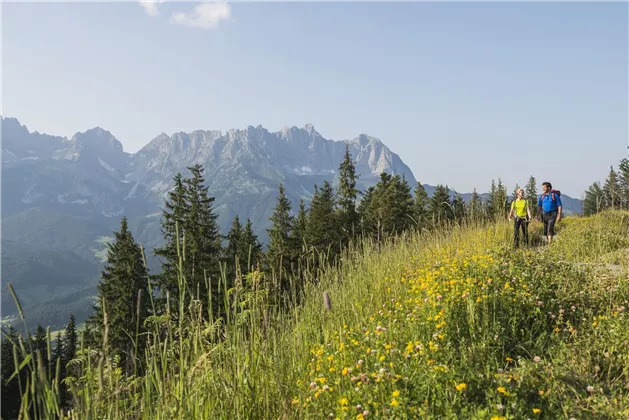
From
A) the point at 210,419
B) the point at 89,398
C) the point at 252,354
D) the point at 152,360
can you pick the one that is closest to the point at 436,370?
the point at 252,354

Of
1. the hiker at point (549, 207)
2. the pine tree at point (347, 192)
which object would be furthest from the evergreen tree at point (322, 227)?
the hiker at point (549, 207)

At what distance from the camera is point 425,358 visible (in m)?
3.25

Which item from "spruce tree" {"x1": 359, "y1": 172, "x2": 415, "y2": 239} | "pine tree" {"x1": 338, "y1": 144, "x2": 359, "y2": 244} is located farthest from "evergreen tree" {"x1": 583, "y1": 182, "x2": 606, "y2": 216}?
"pine tree" {"x1": 338, "y1": 144, "x2": 359, "y2": 244}

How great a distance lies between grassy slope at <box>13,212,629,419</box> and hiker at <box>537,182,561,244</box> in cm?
709

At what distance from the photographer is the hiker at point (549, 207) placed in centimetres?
1235

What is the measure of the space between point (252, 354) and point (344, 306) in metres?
2.24

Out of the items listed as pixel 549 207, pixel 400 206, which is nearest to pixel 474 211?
pixel 549 207

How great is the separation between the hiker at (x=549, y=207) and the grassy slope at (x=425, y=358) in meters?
7.09

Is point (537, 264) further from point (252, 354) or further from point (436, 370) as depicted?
point (252, 354)

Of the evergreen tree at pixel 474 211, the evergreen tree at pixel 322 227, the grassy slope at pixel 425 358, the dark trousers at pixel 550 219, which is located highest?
the evergreen tree at pixel 474 211

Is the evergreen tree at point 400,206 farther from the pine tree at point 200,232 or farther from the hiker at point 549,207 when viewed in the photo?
the hiker at point 549,207

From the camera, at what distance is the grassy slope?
2.70 m

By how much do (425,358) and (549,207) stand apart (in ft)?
37.1

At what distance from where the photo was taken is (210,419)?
2699 millimetres
